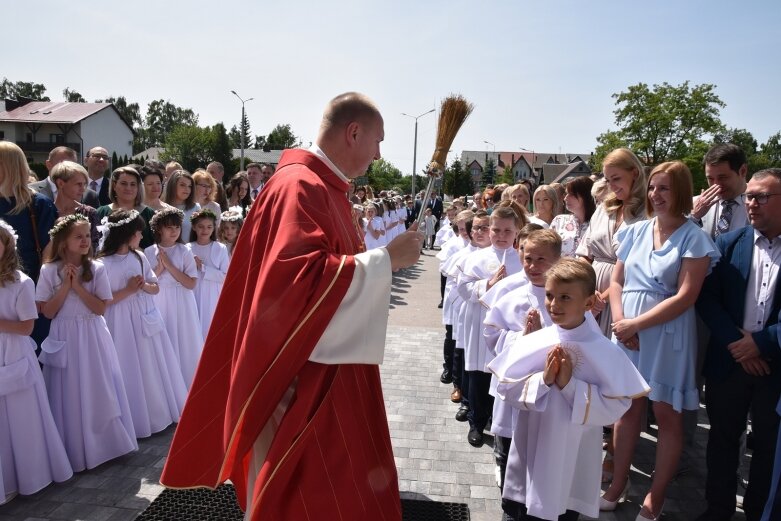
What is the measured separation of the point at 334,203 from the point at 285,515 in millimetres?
1299

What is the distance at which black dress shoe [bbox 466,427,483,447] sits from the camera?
4.89 m

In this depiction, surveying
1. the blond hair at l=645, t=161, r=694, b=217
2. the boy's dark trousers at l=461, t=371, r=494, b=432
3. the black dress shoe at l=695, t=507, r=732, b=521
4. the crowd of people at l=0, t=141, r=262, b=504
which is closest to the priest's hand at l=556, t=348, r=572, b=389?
the blond hair at l=645, t=161, r=694, b=217

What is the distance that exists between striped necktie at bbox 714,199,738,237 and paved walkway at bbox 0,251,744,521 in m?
2.05

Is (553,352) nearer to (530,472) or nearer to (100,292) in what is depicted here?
(530,472)

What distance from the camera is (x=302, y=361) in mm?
2102

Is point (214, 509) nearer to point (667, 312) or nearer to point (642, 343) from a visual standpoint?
point (642, 343)

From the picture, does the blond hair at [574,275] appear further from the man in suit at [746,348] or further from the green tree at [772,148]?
the green tree at [772,148]

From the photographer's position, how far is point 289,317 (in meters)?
2.05

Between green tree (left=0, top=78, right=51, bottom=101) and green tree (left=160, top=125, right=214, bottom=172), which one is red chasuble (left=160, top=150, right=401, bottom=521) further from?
green tree (left=0, top=78, right=51, bottom=101)

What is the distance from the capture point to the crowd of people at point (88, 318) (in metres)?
3.87

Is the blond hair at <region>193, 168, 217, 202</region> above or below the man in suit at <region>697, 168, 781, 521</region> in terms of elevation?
above

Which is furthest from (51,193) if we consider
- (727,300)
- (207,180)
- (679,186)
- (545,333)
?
(727,300)

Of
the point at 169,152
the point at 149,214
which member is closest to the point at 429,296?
the point at 149,214

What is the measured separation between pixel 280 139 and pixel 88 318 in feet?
351
